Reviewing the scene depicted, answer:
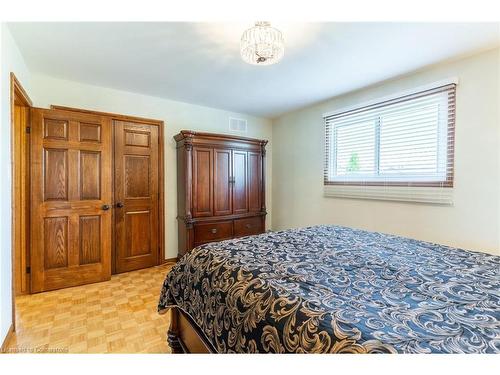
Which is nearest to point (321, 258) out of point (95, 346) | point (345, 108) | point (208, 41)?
point (95, 346)

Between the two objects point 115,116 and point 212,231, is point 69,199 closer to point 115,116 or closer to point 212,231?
point 115,116

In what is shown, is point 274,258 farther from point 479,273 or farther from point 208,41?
point 208,41

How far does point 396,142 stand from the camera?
2779mm

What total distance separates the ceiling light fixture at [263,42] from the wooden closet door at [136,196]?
2.15 m

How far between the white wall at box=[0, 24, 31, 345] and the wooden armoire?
168 cm

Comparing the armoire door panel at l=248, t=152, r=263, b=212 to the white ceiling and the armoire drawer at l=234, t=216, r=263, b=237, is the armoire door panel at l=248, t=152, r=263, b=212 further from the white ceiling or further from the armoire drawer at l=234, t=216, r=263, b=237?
the white ceiling

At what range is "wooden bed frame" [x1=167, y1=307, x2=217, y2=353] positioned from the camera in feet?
4.36

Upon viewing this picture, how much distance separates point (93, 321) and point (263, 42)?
2560mm

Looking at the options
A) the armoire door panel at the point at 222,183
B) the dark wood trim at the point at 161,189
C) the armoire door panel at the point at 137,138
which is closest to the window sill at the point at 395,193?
the armoire door panel at the point at 222,183

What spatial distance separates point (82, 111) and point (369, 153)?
3557 mm

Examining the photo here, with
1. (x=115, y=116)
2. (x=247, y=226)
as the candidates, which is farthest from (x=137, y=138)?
(x=247, y=226)

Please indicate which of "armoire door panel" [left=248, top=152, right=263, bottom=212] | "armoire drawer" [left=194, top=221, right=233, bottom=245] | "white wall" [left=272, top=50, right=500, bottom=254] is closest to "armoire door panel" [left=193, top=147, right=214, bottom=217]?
"armoire drawer" [left=194, top=221, right=233, bottom=245]

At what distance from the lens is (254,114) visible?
430cm

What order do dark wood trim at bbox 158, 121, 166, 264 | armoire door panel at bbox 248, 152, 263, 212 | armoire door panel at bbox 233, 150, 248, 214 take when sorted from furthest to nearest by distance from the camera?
armoire door panel at bbox 248, 152, 263, 212
armoire door panel at bbox 233, 150, 248, 214
dark wood trim at bbox 158, 121, 166, 264
